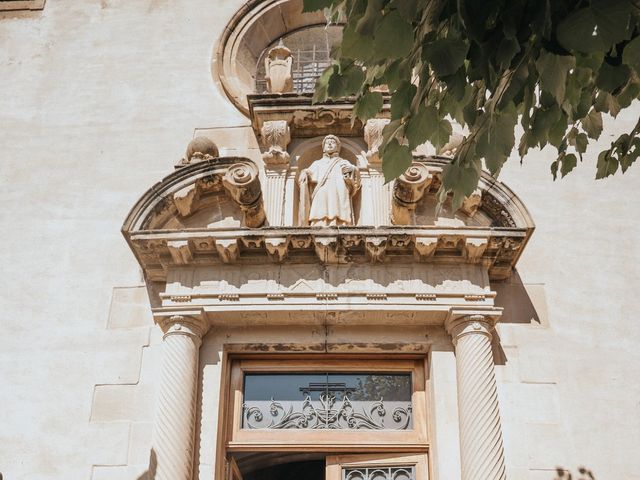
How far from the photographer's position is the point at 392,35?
367 cm

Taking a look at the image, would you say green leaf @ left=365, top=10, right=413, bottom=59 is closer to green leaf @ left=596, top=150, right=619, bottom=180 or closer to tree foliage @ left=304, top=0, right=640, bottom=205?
tree foliage @ left=304, top=0, right=640, bottom=205

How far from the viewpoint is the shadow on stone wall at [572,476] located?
22.4 ft

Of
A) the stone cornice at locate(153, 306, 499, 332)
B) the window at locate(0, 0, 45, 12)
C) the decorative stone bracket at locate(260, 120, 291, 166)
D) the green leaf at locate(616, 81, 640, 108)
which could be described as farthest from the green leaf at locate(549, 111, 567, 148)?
the window at locate(0, 0, 45, 12)

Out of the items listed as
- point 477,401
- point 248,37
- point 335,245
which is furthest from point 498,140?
point 248,37

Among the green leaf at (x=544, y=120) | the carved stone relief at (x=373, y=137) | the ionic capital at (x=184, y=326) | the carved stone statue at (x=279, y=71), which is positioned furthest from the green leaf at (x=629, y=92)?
the carved stone statue at (x=279, y=71)

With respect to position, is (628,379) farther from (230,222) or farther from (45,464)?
(45,464)

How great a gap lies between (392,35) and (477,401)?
12.6 ft

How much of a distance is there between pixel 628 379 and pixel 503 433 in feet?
4.01

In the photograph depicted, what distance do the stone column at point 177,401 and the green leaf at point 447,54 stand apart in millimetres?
4054

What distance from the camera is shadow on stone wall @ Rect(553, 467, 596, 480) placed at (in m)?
6.82

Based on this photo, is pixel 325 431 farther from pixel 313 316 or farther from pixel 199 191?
pixel 199 191

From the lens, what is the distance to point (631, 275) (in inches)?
311

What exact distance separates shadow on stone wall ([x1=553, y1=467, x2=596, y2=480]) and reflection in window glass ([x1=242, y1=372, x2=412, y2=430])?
4.09ft

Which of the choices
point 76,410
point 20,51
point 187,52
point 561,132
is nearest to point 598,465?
point 561,132
